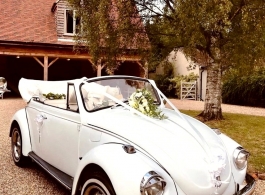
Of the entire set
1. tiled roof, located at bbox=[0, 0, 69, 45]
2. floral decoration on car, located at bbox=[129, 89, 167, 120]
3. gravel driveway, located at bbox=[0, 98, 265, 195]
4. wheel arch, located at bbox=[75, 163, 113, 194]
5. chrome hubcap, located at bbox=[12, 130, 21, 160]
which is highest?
tiled roof, located at bbox=[0, 0, 69, 45]

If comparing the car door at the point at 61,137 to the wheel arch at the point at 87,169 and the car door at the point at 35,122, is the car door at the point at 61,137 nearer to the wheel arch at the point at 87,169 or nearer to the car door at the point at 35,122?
the car door at the point at 35,122

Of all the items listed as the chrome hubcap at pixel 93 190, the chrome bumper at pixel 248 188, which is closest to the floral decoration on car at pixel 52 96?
the chrome hubcap at pixel 93 190

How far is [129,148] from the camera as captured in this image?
9.07 ft

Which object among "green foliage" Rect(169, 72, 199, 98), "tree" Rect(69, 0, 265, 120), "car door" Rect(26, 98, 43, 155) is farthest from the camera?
"green foliage" Rect(169, 72, 199, 98)

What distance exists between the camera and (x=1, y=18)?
59.6 feet

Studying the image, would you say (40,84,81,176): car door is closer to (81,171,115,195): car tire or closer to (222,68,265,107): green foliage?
(81,171,115,195): car tire

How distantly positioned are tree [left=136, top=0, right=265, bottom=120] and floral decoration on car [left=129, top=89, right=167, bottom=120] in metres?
3.87

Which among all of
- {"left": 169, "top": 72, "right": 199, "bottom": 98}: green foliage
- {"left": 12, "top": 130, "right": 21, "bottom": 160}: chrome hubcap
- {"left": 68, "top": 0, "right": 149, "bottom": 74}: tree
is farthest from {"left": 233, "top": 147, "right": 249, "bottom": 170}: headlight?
{"left": 169, "top": 72, "right": 199, "bottom": 98}: green foliage

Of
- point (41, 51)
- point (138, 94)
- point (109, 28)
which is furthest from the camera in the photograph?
point (41, 51)

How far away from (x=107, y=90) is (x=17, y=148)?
89.1 inches

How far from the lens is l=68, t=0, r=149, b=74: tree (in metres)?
8.41

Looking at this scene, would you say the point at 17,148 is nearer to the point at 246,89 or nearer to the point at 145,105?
the point at 145,105

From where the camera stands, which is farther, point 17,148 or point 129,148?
point 17,148

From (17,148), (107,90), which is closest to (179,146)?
(107,90)
